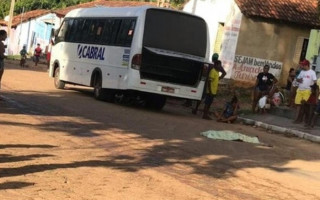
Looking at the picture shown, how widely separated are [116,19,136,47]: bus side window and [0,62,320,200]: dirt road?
308cm

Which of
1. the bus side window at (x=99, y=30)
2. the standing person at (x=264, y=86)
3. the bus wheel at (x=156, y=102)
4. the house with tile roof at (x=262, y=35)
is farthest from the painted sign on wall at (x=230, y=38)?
the bus side window at (x=99, y=30)

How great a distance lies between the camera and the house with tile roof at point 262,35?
26.6m

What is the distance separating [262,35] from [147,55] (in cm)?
1358

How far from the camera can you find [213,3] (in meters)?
29.0

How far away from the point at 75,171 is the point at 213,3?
2325 cm

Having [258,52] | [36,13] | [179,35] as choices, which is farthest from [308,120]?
[36,13]

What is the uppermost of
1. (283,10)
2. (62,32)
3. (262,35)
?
(283,10)

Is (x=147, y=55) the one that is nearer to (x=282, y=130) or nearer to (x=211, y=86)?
(x=211, y=86)

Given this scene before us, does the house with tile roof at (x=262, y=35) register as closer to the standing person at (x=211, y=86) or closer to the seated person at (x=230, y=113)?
the standing person at (x=211, y=86)

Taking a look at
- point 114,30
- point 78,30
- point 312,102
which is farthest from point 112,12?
point 312,102

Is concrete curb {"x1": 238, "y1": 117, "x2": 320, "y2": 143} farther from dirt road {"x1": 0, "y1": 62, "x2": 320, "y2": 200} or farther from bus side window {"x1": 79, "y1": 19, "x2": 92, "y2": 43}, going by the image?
bus side window {"x1": 79, "y1": 19, "x2": 92, "y2": 43}

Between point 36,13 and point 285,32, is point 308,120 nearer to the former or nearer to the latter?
point 285,32

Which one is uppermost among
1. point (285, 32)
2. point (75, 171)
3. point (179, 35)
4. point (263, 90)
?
point (285, 32)

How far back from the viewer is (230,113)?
50.7 ft
